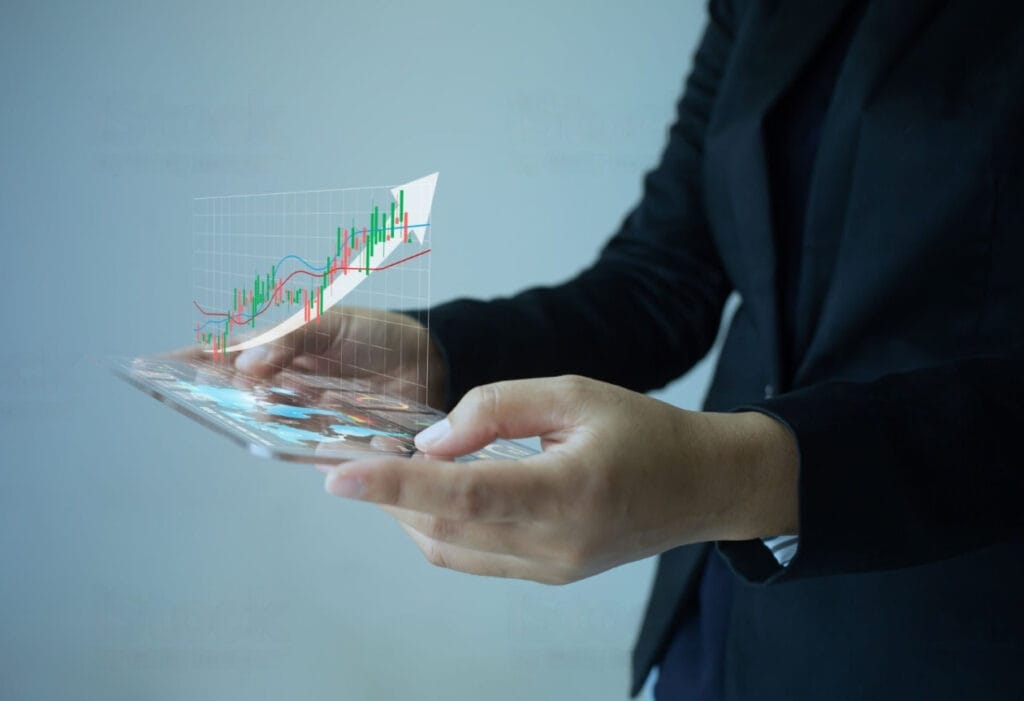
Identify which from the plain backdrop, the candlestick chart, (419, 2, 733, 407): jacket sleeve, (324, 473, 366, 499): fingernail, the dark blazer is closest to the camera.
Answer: (324, 473, 366, 499): fingernail

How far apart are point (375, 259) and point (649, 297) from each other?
0.29 meters

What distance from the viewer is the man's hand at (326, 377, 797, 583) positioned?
1.11ft

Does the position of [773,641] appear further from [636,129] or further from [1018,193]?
[636,129]

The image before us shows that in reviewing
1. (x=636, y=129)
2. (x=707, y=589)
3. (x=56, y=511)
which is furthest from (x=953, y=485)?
(x=56, y=511)

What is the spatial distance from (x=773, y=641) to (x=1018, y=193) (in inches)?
12.4

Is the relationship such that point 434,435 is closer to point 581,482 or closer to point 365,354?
point 581,482

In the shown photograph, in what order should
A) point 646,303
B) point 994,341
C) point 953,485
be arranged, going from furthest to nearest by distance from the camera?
point 646,303 < point 994,341 < point 953,485

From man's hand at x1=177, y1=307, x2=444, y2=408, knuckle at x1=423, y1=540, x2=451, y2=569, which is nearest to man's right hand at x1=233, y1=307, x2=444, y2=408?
man's hand at x1=177, y1=307, x2=444, y2=408

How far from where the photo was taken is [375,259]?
0.56 metres

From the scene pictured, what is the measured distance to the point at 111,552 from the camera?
Result: 125cm

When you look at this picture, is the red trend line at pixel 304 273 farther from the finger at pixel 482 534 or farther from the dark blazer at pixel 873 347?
the finger at pixel 482 534

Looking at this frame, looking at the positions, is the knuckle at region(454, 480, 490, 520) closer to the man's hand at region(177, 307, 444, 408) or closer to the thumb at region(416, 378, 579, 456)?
the thumb at region(416, 378, 579, 456)

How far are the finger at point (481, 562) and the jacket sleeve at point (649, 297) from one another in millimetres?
260

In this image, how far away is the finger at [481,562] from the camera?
396 mm
